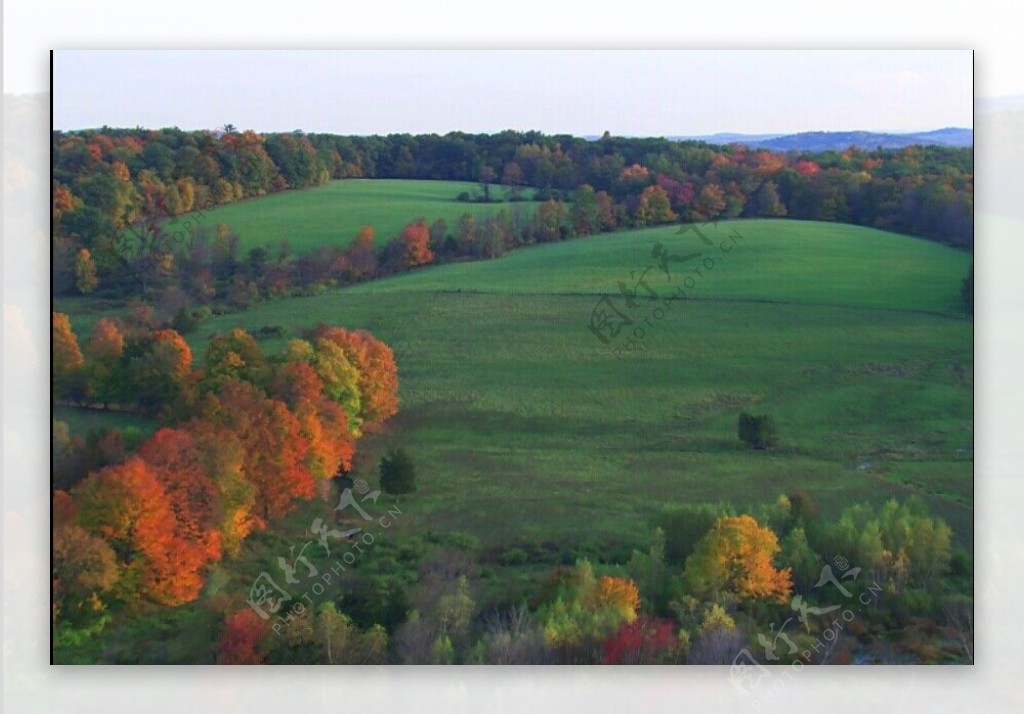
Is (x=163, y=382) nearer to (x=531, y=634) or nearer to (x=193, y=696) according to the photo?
(x=193, y=696)

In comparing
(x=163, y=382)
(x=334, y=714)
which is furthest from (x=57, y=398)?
(x=334, y=714)

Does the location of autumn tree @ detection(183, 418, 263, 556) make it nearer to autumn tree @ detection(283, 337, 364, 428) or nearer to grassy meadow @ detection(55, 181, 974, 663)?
grassy meadow @ detection(55, 181, 974, 663)

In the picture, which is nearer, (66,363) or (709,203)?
(66,363)

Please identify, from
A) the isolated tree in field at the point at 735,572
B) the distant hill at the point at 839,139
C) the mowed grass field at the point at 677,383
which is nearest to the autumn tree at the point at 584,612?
the mowed grass field at the point at 677,383

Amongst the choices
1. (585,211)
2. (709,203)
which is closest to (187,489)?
(585,211)

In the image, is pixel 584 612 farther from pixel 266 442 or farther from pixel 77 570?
pixel 77 570

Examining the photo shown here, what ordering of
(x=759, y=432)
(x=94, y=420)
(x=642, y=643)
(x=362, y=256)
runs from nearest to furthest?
(x=642, y=643), (x=94, y=420), (x=759, y=432), (x=362, y=256)

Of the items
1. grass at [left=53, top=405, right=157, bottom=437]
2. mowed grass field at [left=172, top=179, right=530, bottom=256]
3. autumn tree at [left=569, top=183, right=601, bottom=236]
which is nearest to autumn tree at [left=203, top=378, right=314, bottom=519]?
grass at [left=53, top=405, right=157, bottom=437]
